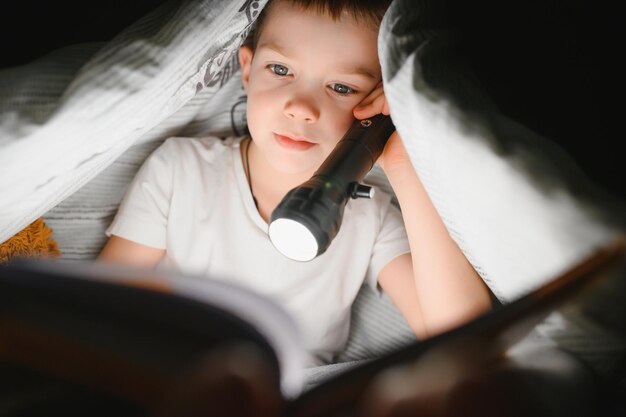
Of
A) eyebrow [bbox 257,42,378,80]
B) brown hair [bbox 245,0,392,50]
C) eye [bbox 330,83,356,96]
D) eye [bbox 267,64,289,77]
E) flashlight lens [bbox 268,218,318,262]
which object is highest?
brown hair [bbox 245,0,392,50]

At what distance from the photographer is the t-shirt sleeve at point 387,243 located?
3.06ft

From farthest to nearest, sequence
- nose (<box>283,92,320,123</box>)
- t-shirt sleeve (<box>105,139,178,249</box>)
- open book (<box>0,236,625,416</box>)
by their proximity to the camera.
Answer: t-shirt sleeve (<box>105,139,178,249</box>) < nose (<box>283,92,320,123</box>) < open book (<box>0,236,625,416</box>)

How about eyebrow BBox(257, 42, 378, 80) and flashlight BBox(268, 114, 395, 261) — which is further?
eyebrow BBox(257, 42, 378, 80)

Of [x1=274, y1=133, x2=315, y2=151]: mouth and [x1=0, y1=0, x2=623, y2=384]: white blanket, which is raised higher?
[x1=0, y1=0, x2=623, y2=384]: white blanket

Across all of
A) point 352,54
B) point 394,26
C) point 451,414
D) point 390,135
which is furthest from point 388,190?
point 451,414

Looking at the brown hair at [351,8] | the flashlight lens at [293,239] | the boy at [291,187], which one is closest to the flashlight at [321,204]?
the flashlight lens at [293,239]

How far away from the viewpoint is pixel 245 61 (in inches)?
36.2

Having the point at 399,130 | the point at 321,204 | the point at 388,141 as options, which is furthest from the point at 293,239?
the point at 388,141

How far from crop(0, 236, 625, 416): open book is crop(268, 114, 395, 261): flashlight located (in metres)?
0.26

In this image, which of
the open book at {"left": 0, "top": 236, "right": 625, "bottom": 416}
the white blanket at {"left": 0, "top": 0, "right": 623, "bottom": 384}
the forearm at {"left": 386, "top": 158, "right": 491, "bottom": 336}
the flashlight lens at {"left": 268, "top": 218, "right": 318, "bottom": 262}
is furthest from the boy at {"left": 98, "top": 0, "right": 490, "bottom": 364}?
the open book at {"left": 0, "top": 236, "right": 625, "bottom": 416}

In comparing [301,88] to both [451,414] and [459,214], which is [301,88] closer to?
[459,214]

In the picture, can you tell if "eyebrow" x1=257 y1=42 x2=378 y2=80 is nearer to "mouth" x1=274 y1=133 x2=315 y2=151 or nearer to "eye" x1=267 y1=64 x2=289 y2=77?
"eye" x1=267 y1=64 x2=289 y2=77

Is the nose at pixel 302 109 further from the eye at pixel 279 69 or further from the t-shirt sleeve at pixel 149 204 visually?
the t-shirt sleeve at pixel 149 204

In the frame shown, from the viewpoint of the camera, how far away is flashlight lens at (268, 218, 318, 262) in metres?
0.59
